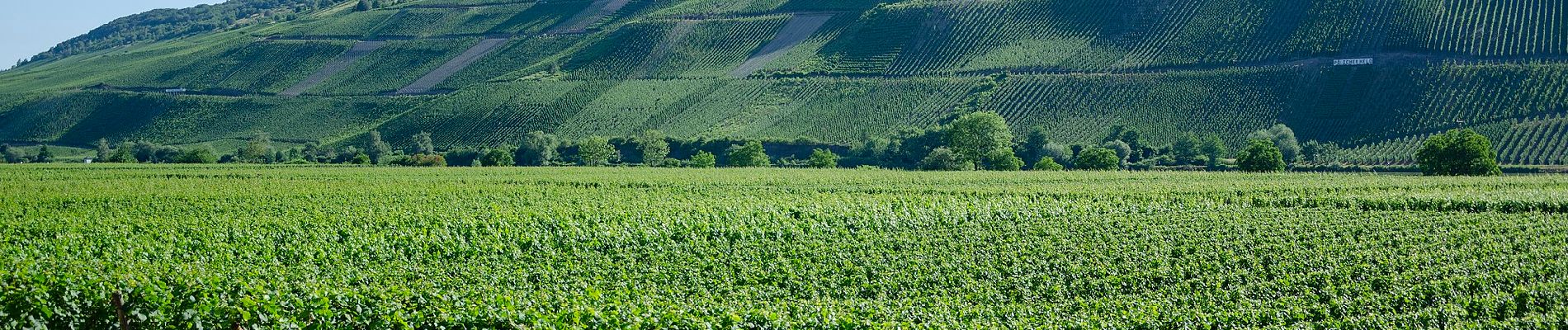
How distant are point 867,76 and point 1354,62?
4647 cm

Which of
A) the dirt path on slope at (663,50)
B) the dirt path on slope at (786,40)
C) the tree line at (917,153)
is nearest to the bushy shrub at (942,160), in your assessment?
the tree line at (917,153)

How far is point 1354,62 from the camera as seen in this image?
10544cm

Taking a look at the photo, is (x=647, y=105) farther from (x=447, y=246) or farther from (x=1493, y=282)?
(x=1493, y=282)

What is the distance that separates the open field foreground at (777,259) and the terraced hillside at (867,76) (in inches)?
2159

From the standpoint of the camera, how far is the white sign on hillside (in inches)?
4109

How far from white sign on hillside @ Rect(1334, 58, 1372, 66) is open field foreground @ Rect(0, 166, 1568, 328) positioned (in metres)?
65.3

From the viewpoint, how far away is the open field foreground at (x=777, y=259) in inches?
593

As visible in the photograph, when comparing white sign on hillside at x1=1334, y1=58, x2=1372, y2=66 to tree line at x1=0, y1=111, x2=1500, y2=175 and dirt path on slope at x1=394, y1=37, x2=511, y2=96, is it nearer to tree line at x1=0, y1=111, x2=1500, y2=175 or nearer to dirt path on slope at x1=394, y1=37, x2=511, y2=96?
tree line at x1=0, y1=111, x2=1500, y2=175

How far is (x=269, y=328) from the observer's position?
1455cm

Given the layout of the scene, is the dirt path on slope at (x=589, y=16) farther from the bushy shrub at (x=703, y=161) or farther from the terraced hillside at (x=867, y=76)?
the bushy shrub at (x=703, y=161)

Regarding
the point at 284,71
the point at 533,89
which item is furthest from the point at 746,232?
the point at 284,71

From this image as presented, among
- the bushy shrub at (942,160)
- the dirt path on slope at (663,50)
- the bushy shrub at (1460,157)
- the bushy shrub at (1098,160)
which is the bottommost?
the bushy shrub at (942,160)

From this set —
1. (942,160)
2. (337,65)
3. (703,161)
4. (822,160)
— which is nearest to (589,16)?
(337,65)

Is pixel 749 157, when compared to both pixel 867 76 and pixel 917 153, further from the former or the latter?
pixel 867 76
